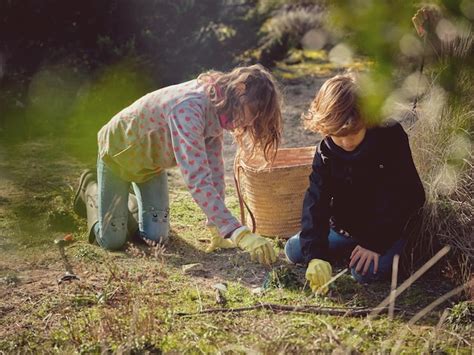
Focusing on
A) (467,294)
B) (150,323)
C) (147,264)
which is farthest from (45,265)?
(467,294)

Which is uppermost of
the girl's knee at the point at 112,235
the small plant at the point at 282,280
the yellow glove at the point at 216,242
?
the girl's knee at the point at 112,235

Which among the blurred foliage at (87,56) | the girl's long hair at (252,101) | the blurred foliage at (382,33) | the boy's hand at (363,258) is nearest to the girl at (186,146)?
the girl's long hair at (252,101)

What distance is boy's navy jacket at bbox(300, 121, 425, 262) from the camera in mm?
2930

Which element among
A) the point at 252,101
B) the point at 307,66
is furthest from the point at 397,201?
the point at 307,66

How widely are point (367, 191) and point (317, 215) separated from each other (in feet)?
0.81

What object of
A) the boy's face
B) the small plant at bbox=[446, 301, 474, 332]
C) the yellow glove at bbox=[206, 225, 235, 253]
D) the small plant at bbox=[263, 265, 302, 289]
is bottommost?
the small plant at bbox=[446, 301, 474, 332]

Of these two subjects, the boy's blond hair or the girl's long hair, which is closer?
the boy's blond hair

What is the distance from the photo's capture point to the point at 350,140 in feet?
9.62

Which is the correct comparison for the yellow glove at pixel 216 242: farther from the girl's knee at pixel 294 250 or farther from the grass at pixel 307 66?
the grass at pixel 307 66

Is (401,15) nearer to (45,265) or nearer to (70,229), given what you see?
(45,265)

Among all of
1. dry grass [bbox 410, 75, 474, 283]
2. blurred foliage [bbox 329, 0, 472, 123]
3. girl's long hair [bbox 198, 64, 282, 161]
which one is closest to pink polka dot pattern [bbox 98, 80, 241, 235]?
girl's long hair [bbox 198, 64, 282, 161]

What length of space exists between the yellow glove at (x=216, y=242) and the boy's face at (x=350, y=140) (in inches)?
32.9

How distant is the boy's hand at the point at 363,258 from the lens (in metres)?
2.99

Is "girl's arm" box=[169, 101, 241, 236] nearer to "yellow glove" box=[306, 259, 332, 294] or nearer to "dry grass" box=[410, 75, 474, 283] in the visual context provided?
"yellow glove" box=[306, 259, 332, 294]
